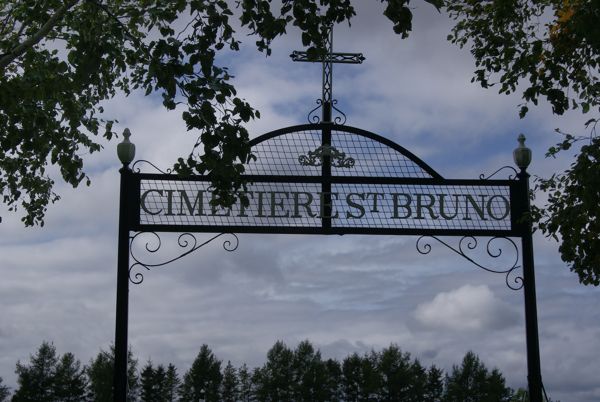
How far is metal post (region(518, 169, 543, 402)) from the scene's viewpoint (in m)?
13.8

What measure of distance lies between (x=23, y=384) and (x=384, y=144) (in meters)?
64.5

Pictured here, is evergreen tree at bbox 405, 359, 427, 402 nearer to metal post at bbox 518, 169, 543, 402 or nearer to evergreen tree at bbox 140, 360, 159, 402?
evergreen tree at bbox 140, 360, 159, 402

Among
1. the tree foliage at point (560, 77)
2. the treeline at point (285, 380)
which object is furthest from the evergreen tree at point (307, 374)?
the tree foliage at point (560, 77)

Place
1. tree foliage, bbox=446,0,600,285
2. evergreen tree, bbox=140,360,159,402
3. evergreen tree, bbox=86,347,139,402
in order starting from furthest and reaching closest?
1. evergreen tree, bbox=140,360,159,402
2. evergreen tree, bbox=86,347,139,402
3. tree foliage, bbox=446,0,600,285

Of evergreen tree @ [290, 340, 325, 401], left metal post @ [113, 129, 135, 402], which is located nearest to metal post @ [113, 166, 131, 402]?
left metal post @ [113, 129, 135, 402]

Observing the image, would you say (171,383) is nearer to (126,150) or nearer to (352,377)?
(352,377)

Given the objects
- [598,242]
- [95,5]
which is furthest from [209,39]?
[598,242]

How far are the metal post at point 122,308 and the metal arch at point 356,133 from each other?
2.31m

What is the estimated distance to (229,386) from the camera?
7981 centimetres

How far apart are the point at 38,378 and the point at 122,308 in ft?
207

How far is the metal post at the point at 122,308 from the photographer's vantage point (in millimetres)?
13375

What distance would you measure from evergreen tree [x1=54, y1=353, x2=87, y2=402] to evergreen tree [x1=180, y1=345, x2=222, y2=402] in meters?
8.92

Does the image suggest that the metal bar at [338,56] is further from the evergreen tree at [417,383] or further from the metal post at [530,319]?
the evergreen tree at [417,383]

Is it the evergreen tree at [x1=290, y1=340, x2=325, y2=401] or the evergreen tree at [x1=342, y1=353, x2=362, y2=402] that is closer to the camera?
the evergreen tree at [x1=290, y1=340, x2=325, y2=401]
